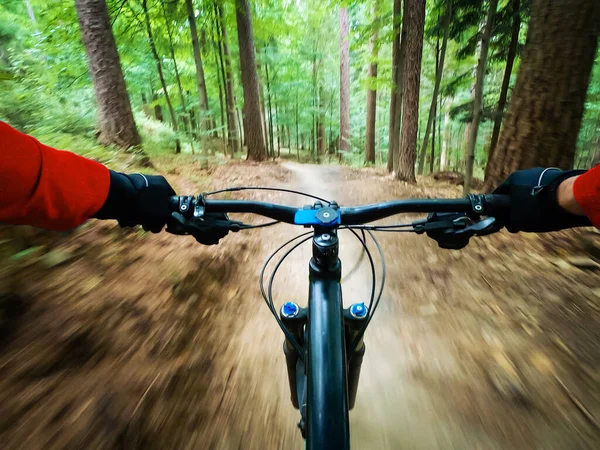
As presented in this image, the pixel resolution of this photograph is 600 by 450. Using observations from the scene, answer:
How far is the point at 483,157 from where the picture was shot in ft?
62.4

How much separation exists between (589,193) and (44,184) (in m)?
2.27

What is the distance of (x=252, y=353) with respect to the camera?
2.55m

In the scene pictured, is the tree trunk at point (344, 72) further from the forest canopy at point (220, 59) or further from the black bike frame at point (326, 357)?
the black bike frame at point (326, 357)

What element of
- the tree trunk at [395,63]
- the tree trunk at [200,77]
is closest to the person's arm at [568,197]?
the tree trunk at [200,77]

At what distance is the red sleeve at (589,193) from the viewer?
119 centimetres

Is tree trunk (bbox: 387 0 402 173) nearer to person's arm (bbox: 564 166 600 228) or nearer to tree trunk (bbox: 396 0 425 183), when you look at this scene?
tree trunk (bbox: 396 0 425 183)

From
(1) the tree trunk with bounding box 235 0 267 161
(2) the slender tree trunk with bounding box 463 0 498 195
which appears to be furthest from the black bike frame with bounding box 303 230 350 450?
(1) the tree trunk with bounding box 235 0 267 161

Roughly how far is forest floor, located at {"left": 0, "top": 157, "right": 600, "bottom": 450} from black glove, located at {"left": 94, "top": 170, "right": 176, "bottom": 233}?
1.13 metres

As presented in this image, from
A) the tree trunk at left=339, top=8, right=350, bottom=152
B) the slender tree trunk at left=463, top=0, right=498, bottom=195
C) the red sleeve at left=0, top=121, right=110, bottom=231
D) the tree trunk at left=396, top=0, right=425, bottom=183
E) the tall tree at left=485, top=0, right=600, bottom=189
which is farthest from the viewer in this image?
the tree trunk at left=339, top=8, right=350, bottom=152

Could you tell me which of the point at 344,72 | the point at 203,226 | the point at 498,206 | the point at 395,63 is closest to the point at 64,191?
the point at 203,226

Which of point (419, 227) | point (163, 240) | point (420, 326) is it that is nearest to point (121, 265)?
point (163, 240)

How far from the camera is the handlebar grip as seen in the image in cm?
143

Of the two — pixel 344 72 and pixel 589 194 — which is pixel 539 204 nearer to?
pixel 589 194

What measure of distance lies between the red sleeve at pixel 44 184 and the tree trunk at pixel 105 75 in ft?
19.3
